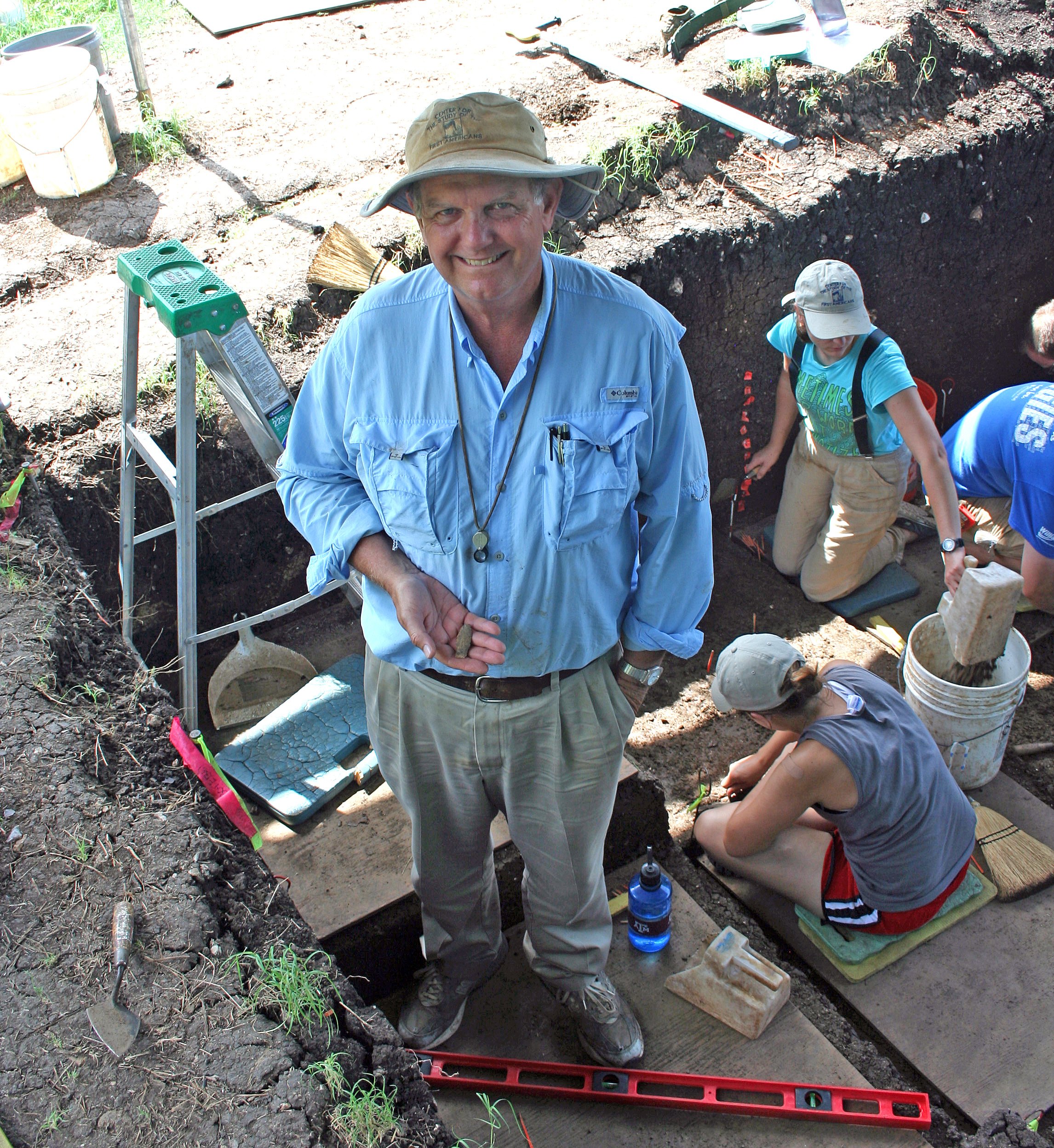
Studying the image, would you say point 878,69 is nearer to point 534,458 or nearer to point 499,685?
point 534,458

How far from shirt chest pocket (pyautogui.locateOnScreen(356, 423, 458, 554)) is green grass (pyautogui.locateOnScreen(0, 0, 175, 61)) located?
5.64 metres

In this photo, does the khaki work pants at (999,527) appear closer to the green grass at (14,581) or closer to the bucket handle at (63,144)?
the green grass at (14,581)

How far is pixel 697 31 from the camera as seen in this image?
19.3 ft

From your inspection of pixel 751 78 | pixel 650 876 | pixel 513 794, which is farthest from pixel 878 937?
pixel 751 78

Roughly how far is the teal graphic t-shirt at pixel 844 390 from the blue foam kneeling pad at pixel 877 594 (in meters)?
0.77

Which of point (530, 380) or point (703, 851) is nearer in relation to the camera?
point (530, 380)

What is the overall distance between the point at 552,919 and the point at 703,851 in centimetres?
120

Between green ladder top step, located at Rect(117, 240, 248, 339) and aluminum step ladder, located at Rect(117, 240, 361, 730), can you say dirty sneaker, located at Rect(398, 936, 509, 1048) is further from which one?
green ladder top step, located at Rect(117, 240, 248, 339)

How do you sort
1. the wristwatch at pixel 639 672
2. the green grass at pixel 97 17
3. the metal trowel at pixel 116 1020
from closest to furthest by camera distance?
1. the metal trowel at pixel 116 1020
2. the wristwatch at pixel 639 672
3. the green grass at pixel 97 17

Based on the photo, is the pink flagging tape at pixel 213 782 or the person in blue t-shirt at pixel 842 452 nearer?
the pink flagging tape at pixel 213 782

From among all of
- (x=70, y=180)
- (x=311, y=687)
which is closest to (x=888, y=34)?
(x=70, y=180)

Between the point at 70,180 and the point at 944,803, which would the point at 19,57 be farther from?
the point at 944,803

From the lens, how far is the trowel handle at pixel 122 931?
1914 mm

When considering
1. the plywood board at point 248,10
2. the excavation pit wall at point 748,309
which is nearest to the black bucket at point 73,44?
the plywood board at point 248,10
